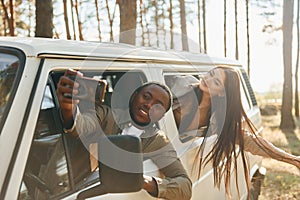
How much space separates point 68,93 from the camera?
1852mm

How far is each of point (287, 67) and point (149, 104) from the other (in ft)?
41.6

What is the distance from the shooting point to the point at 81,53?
2.01 meters

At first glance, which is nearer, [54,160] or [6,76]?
[6,76]

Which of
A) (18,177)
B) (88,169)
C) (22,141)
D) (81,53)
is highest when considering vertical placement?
(81,53)

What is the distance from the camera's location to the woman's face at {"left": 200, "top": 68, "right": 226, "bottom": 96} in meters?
2.93

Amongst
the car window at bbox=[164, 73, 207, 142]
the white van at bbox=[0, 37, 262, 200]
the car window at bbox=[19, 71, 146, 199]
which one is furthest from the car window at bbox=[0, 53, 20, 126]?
the car window at bbox=[164, 73, 207, 142]

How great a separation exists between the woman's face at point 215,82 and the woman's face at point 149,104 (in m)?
0.74

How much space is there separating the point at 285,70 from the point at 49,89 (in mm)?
13064

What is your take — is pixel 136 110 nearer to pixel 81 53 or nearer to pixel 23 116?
pixel 81 53

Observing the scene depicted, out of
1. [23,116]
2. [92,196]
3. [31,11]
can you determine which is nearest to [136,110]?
[92,196]

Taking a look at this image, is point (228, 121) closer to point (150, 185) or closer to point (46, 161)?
point (150, 185)

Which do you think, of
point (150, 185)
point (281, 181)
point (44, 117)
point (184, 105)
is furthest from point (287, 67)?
point (44, 117)

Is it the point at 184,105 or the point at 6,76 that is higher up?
the point at 6,76

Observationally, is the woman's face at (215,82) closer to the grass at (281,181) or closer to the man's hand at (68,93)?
the man's hand at (68,93)
